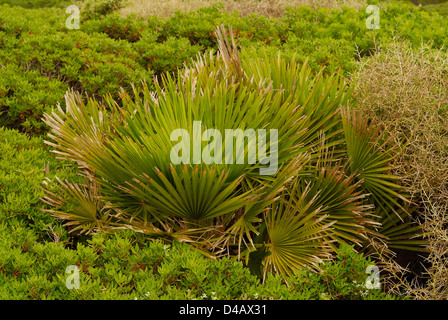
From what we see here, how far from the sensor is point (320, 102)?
3793 millimetres

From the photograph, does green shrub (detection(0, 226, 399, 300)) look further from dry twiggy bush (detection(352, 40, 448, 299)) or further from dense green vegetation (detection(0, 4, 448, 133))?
dense green vegetation (detection(0, 4, 448, 133))

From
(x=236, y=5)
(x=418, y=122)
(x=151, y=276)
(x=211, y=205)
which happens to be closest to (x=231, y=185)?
(x=211, y=205)

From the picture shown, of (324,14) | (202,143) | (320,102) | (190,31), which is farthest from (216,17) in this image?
(202,143)

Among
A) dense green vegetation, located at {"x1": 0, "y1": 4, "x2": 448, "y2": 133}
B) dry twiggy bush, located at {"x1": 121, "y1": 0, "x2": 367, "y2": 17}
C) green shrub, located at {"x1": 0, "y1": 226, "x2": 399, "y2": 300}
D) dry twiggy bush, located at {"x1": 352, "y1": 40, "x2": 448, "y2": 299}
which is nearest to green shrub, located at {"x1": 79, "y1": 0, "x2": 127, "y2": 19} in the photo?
dry twiggy bush, located at {"x1": 121, "y1": 0, "x2": 367, "y2": 17}

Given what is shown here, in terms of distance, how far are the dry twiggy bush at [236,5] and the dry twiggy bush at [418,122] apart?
23.1 ft

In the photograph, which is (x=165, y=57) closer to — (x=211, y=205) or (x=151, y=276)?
(x=211, y=205)

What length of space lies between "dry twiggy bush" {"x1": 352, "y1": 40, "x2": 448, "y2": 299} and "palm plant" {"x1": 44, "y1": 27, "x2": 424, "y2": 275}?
9.0 inches

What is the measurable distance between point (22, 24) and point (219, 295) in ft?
21.4

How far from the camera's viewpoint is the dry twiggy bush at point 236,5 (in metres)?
10.9

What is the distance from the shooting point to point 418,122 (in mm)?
3879

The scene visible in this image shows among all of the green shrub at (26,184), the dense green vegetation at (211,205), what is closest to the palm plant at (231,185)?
the dense green vegetation at (211,205)

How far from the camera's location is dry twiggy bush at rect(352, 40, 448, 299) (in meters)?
3.62
